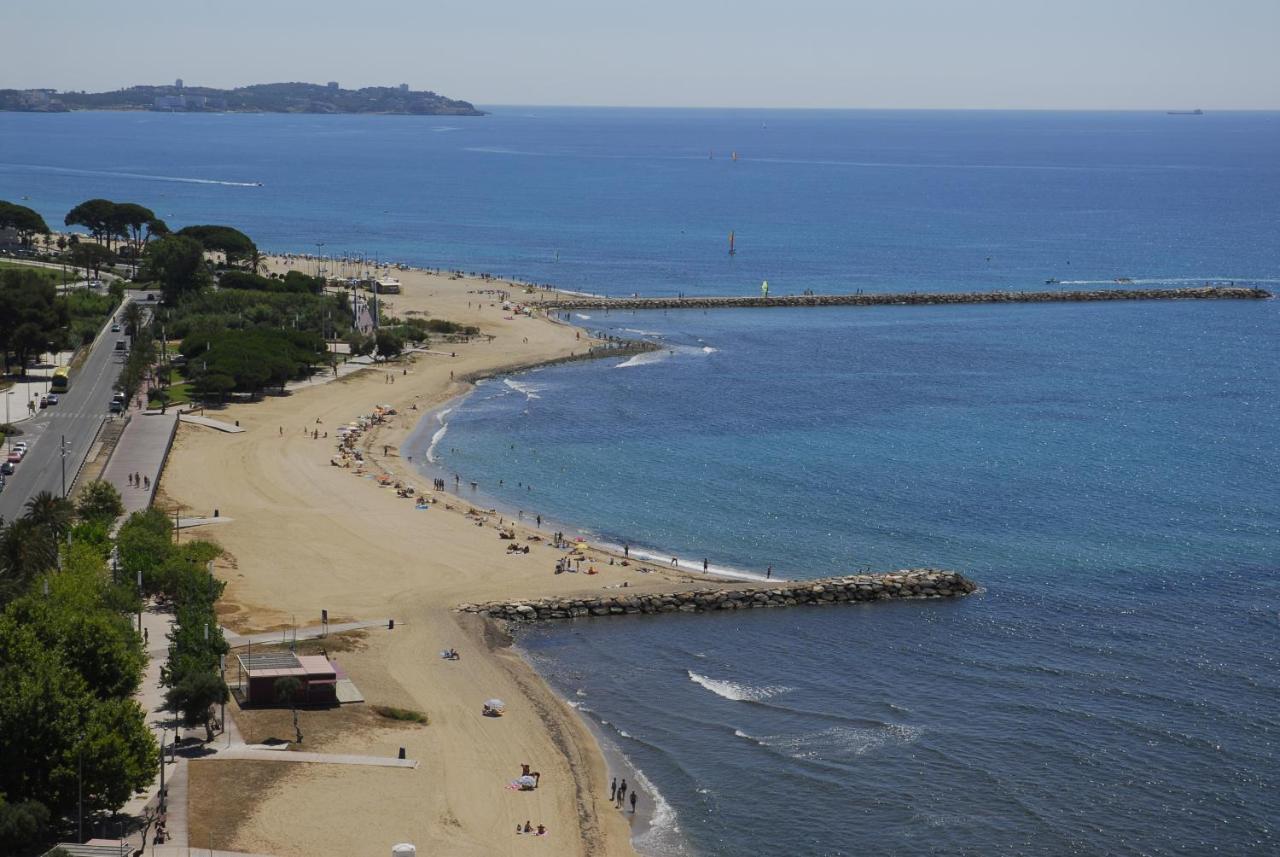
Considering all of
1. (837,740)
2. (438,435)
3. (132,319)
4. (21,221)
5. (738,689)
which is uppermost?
(21,221)

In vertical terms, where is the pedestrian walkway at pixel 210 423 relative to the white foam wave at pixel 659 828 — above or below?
above

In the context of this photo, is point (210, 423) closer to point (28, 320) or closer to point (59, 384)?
point (59, 384)

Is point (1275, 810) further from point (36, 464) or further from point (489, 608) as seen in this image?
point (36, 464)

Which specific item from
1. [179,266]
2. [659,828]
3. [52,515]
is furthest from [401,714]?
[179,266]

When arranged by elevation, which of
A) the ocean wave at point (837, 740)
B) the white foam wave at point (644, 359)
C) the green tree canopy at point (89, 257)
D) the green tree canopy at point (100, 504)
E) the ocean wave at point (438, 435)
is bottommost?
the ocean wave at point (837, 740)

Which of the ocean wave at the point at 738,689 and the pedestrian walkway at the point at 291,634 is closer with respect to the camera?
the ocean wave at the point at 738,689

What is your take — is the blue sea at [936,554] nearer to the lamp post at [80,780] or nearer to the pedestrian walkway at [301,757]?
the pedestrian walkway at [301,757]

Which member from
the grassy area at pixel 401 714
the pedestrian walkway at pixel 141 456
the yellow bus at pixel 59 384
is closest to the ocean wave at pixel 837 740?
the grassy area at pixel 401 714
